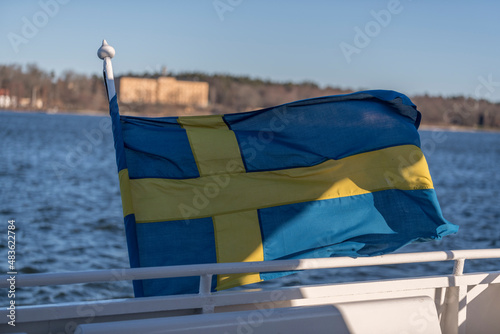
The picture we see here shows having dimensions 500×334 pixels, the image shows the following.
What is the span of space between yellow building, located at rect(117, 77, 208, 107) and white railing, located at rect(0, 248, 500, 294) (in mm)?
96749

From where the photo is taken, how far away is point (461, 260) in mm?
3768

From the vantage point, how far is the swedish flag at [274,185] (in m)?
3.53

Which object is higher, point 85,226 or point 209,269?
point 209,269

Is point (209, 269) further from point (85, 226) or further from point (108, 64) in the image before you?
point (85, 226)

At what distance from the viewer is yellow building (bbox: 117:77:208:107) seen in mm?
104375

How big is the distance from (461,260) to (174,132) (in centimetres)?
203

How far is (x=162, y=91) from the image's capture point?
362 feet

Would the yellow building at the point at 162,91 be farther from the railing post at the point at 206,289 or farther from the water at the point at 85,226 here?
the railing post at the point at 206,289

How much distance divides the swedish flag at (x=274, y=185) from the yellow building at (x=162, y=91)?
9592 cm

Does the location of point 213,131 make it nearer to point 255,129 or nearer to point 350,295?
point 255,129

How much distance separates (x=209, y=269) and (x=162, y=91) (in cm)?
10938

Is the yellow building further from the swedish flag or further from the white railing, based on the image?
the white railing

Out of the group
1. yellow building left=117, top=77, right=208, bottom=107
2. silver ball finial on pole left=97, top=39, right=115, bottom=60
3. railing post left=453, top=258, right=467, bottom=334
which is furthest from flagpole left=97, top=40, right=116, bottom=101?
yellow building left=117, top=77, right=208, bottom=107

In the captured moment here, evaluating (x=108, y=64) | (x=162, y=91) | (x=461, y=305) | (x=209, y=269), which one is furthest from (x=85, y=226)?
(x=162, y=91)
